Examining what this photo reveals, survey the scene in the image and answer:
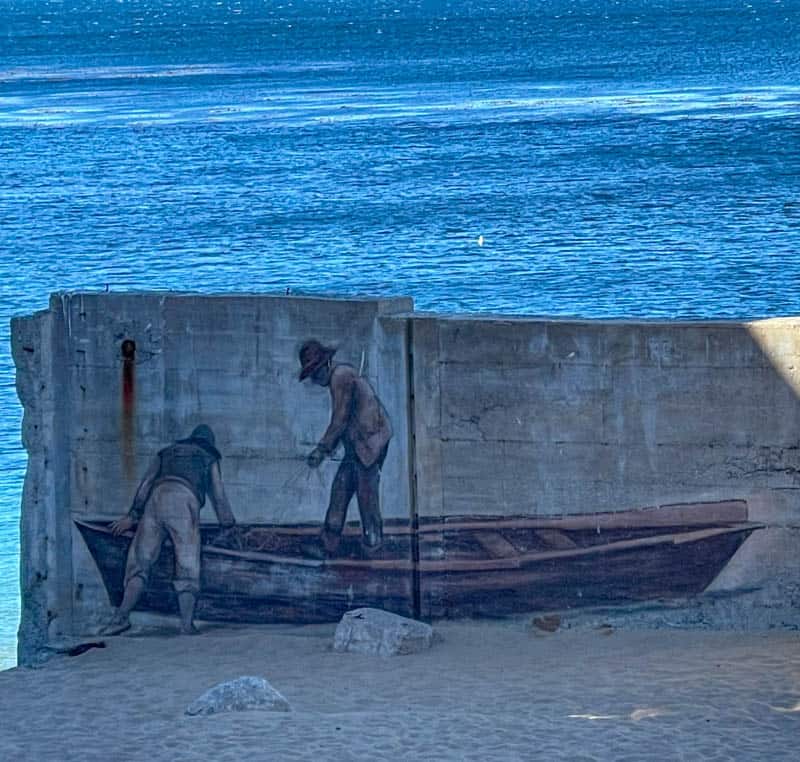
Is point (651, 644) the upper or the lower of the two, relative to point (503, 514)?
lower

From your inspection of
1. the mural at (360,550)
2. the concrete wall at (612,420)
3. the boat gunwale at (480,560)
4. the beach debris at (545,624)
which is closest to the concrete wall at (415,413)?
the concrete wall at (612,420)

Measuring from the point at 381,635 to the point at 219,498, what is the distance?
1.98m

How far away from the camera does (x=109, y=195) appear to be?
198 feet

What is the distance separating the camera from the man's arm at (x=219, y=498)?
1622cm

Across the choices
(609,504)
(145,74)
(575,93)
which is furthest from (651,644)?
(145,74)

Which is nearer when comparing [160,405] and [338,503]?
[338,503]

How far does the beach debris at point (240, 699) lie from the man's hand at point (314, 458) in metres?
2.61

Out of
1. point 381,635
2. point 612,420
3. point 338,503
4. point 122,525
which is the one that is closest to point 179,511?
point 122,525

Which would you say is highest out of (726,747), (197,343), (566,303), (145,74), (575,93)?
(145,74)

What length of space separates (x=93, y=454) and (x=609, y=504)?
444 centimetres

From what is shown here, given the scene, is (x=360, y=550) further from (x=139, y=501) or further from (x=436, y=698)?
A: (x=436, y=698)

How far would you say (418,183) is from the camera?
5884 cm

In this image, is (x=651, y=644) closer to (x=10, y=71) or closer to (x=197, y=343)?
(x=197, y=343)

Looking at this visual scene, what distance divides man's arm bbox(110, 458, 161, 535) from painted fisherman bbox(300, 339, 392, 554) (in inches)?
58.8
